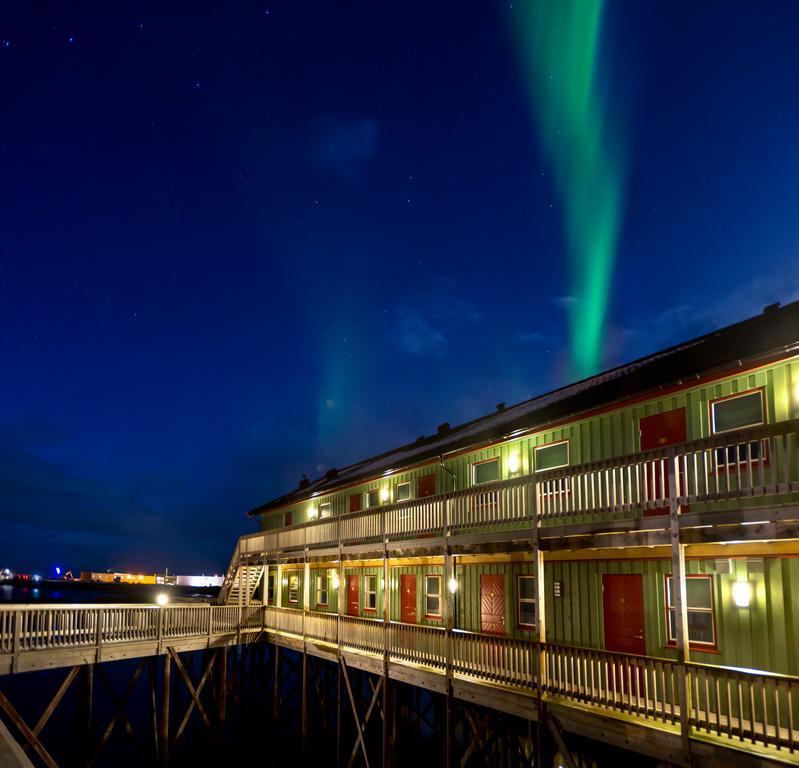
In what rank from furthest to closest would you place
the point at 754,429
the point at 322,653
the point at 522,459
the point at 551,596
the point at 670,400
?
the point at 322,653 < the point at 522,459 < the point at 551,596 < the point at 670,400 < the point at 754,429

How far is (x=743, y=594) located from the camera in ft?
42.7

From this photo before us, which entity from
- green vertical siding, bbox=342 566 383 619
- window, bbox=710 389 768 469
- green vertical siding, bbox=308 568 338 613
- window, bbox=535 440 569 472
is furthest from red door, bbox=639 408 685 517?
green vertical siding, bbox=308 568 338 613

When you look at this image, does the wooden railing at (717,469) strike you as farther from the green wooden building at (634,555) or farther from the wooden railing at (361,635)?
the wooden railing at (361,635)

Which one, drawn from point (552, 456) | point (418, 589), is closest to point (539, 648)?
point (552, 456)

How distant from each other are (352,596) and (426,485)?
8.17m

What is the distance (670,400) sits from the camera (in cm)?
1534

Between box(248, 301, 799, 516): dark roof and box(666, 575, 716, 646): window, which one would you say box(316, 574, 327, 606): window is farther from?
box(666, 575, 716, 646): window

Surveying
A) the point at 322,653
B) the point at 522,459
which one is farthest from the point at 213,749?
the point at 522,459

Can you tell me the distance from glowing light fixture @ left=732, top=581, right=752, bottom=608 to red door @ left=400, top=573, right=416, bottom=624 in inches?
543

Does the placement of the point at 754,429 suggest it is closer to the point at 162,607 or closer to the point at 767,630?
the point at 767,630

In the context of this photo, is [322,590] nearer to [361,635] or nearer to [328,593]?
[328,593]

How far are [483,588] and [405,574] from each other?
18.2ft

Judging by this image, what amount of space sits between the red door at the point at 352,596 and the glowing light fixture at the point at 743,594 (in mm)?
18865

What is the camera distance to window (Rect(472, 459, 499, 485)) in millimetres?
20891
